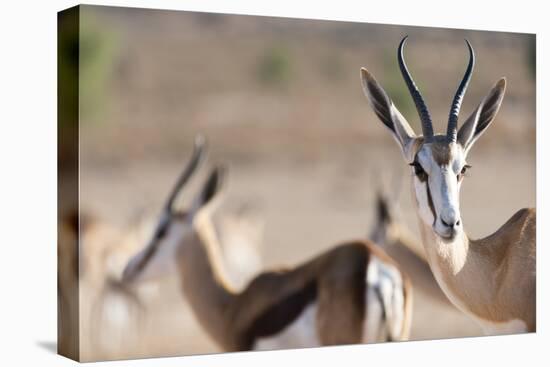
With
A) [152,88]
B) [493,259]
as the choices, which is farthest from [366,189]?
[152,88]

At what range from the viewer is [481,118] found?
8.02 metres

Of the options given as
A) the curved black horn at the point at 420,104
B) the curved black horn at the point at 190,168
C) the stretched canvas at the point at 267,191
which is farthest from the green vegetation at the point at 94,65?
the curved black horn at the point at 420,104

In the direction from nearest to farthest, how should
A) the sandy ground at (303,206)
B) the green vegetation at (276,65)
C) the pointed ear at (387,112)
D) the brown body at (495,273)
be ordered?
1. the brown body at (495,273)
2. the sandy ground at (303,206)
3. the pointed ear at (387,112)
4. the green vegetation at (276,65)

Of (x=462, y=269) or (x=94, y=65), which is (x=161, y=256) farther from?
(x=462, y=269)

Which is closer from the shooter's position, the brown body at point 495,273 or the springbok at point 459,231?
the springbok at point 459,231

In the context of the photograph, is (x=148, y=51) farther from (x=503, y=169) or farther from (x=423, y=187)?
(x=503, y=169)

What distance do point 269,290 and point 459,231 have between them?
1.49m

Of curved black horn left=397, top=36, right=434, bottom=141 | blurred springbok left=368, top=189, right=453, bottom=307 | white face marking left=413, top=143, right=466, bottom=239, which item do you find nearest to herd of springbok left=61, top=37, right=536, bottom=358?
curved black horn left=397, top=36, right=434, bottom=141

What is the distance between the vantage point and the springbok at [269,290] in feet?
25.7

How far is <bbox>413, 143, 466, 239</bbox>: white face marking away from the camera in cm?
A: 708

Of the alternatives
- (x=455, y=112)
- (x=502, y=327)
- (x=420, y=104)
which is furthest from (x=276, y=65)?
(x=502, y=327)

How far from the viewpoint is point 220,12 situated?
796 centimetres

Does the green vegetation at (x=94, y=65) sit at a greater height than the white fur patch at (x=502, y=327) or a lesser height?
greater

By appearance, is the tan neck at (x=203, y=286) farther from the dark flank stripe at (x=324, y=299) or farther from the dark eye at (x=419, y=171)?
the dark eye at (x=419, y=171)
